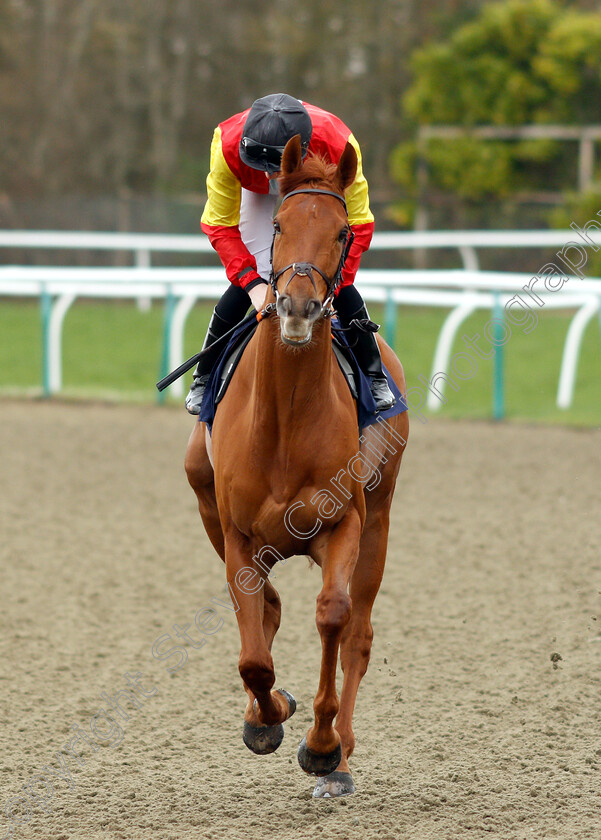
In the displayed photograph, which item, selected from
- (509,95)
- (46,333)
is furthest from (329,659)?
(509,95)

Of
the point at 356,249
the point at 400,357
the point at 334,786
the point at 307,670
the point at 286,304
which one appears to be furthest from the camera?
the point at 400,357

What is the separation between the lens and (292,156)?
3.26m

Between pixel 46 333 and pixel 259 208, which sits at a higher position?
pixel 259 208

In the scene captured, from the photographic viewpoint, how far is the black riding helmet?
342 centimetres

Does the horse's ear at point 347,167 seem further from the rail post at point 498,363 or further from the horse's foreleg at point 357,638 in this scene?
the rail post at point 498,363

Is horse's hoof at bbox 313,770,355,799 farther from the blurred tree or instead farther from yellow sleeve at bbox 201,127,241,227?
the blurred tree

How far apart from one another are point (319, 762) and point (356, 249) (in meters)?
1.59

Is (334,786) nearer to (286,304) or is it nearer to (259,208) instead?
(286,304)

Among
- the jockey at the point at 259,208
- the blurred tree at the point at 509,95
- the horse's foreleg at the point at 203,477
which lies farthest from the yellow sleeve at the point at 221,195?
the blurred tree at the point at 509,95

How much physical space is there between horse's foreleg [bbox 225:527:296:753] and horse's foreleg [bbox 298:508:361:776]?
17cm

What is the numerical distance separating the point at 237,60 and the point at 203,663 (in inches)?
1120

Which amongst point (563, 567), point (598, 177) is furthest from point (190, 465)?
point (598, 177)

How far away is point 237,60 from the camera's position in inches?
1233

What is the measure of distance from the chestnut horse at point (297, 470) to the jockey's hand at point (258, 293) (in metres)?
0.14
